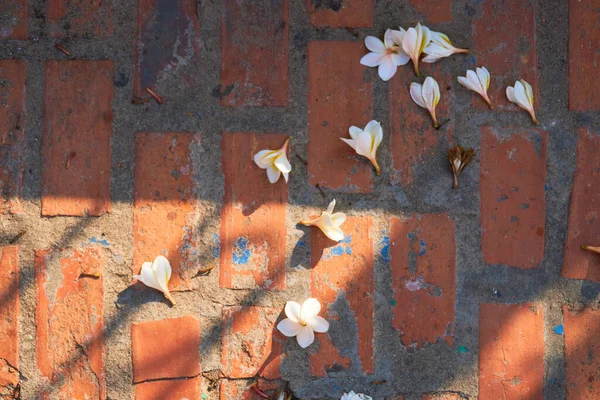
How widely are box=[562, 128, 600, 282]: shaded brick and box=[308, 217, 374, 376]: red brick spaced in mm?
461

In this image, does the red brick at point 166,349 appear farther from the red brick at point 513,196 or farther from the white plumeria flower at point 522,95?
the white plumeria flower at point 522,95

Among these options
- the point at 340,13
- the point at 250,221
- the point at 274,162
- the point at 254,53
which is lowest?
the point at 250,221

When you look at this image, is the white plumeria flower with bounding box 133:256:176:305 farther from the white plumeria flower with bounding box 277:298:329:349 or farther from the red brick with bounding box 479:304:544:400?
the red brick with bounding box 479:304:544:400

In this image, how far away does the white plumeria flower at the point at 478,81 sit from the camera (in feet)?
4.55

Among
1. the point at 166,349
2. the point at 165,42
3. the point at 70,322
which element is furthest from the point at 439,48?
the point at 70,322

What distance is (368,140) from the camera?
1.34 meters

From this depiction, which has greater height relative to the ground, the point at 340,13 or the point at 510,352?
the point at 340,13

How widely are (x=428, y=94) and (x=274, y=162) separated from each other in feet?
1.26

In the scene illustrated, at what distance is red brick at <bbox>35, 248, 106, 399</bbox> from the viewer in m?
1.35

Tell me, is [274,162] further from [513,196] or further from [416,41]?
[513,196]

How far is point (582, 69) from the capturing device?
1.42m

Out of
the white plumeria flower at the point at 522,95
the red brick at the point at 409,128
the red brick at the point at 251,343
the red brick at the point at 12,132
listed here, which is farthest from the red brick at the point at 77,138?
the white plumeria flower at the point at 522,95

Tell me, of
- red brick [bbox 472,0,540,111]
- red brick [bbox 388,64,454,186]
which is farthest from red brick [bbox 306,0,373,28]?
red brick [bbox 472,0,540,111]

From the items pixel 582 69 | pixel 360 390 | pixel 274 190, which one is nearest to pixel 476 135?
pixel 582 69
